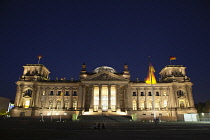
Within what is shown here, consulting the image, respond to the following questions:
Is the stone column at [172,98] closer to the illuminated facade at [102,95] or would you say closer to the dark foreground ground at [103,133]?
the illuminated facade at [102,95]

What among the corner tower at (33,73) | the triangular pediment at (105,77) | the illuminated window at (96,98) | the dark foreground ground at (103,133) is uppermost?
the corner tower at (33,73)

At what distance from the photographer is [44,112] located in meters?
70.7

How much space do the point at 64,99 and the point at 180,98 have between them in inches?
2102

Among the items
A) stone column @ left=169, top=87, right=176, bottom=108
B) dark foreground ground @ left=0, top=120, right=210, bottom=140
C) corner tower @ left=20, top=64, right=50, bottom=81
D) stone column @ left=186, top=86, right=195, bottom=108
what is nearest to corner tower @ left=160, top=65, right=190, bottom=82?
stone column @ left=186, top=86, right=195, bottom=108

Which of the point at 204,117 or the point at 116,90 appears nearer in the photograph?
the point at 204,117

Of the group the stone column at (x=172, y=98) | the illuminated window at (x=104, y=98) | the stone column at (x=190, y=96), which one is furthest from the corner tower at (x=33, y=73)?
the stone column at (x=190, y=96)

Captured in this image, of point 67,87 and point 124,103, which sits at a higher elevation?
point 67,87

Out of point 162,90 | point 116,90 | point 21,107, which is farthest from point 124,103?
point 21,107

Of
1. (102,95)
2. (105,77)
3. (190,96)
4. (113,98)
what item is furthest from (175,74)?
(102,95)

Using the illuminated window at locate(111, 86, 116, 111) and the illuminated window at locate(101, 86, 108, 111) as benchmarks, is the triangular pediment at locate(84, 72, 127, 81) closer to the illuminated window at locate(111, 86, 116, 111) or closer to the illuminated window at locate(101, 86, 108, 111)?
the illuminated window at locate(101, 86, 108, 111)

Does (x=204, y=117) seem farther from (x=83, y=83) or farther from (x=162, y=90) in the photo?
(x=83, y=83)

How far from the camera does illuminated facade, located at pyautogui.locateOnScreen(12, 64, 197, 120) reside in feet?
226

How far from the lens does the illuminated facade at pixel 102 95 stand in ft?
226

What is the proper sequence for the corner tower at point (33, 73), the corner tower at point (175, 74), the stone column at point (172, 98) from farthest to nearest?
1. the corner tower at point (175, 74)
2. the corner tower at point (33, 73)
3. the stone column at point (172, 98)
